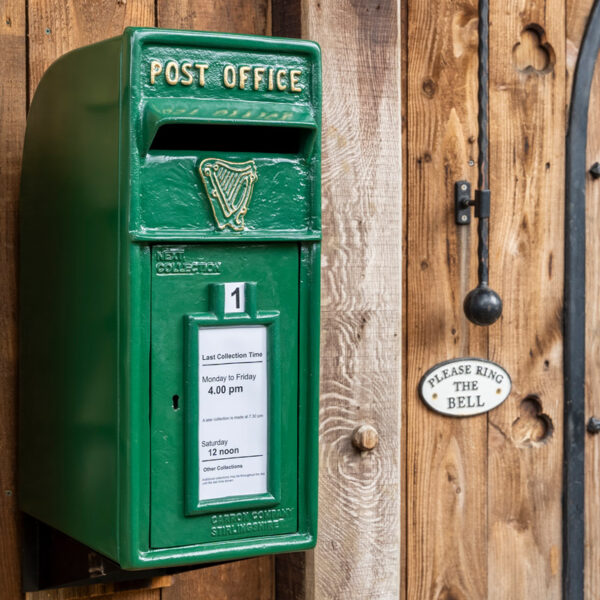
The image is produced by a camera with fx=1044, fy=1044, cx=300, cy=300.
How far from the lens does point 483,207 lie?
2.04 metres

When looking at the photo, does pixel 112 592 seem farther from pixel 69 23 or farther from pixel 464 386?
pixel 69 23

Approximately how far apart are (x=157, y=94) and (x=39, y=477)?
0.66 meters

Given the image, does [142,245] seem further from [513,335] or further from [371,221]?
[513,335]

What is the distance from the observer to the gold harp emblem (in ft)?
4.75

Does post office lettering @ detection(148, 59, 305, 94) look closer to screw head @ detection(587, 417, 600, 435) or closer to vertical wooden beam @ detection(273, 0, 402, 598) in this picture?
vertical wooden beam @ detection(273, 0, 402, 598)

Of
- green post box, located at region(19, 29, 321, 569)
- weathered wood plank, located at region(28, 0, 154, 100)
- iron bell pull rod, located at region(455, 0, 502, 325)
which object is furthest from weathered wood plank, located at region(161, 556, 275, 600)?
weathered wood plank, located at region(28, 0, 154, 100)

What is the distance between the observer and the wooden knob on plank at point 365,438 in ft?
6.35

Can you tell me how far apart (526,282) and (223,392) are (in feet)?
A: 3.15

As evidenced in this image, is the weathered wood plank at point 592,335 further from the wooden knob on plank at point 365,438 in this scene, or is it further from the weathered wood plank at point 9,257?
the weathered wood plank at point 9,257

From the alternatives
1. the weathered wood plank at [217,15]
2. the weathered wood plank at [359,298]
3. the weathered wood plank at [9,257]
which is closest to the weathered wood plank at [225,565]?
the weathered wood plank at [217,15]

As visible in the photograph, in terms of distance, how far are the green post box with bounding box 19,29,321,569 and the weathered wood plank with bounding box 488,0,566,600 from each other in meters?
0.76

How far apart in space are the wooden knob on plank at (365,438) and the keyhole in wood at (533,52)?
0.84 m

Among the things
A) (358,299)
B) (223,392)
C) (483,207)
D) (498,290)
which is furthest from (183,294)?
(498,290)

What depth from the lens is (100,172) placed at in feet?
4.83
